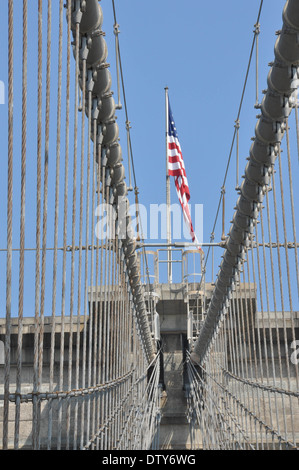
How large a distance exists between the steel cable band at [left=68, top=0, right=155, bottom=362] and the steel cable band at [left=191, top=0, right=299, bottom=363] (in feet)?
5.71

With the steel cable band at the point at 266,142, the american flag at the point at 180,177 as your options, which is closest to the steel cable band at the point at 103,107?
the steel cable band at the point at 266,142

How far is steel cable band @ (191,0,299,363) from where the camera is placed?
704 cm

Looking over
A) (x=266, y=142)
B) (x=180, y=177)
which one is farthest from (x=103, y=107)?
(x=180, y=177)

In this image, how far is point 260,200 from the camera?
10633 mm

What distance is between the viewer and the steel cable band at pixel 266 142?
704 centimetres

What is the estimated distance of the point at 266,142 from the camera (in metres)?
8.99

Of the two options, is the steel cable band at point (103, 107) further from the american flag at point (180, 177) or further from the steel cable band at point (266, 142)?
the american flag at point (180, 177)

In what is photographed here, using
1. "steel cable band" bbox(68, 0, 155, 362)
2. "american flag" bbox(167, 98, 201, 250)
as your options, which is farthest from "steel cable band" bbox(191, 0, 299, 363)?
"american flag" bbox(167, 98, 201, 250)

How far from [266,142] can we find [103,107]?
2.01 m

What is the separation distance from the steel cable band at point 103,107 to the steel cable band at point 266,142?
1.74 meters

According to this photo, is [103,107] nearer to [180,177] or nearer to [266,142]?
[266,142]

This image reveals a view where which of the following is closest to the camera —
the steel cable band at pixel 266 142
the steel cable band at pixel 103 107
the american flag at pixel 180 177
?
the steel cable band at pixel 266 142
